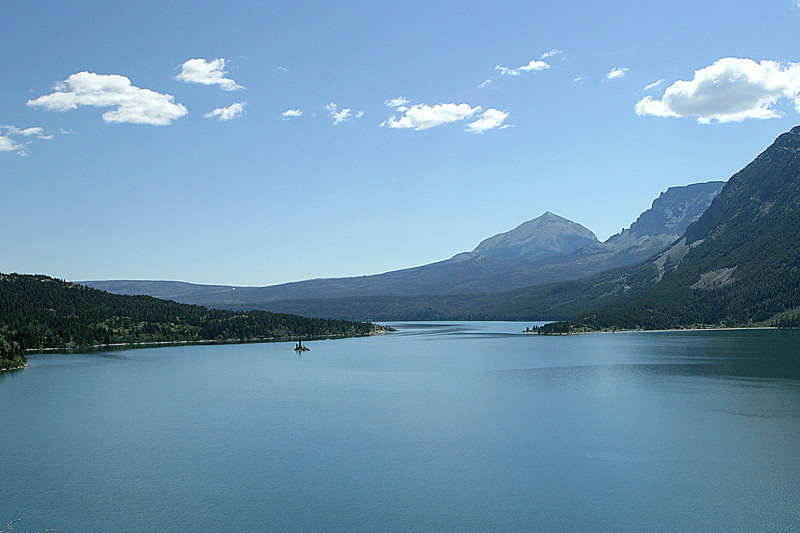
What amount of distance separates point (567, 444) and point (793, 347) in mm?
106347

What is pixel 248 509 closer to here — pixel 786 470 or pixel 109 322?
pixel 786 470

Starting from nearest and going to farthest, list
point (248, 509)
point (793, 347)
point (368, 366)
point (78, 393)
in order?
point (248, 509) → point (78, 393) → point (368, 366) → point (793, 347)

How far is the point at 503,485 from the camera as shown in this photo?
40656 millimetres

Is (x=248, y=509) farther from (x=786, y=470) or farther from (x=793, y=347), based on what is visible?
(x=793, y=347)

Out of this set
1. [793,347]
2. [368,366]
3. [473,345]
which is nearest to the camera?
[368,366]

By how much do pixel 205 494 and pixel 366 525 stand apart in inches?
437

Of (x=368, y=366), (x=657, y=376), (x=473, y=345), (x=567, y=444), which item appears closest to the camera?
(x=567, y=444)

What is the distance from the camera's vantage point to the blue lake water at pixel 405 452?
35.5 metres

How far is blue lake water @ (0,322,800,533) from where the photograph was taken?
35531 mm

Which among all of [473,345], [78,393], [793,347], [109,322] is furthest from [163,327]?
[793,347]

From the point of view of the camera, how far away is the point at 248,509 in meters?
36.7

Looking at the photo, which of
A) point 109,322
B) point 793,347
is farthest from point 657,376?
point 109,322

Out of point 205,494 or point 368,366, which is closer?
point 205,494

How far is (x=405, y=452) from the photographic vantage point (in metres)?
49.2
